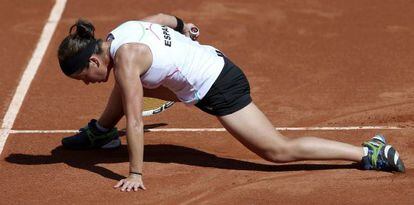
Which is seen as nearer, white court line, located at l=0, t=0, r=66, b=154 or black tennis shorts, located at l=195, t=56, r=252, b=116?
black tennis shorts, located at l=195, t=56, r=252, b=116

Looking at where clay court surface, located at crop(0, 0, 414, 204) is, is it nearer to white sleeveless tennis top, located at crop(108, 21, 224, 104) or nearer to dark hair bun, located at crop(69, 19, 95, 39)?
white sleeveless tennis top, located at crop(108, 21, 224, 104)

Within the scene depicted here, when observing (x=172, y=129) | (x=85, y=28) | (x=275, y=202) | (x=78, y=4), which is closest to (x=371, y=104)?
(x=172, y=129)

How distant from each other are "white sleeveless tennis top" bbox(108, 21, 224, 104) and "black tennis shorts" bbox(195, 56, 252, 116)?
0.05 meters

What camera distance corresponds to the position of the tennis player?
7.08 meters

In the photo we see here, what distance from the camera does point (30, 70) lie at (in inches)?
424

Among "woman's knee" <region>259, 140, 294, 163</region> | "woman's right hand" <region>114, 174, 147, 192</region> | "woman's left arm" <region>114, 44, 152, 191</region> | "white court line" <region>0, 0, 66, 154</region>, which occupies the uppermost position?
"white court line" <region>0, 0, 66, 154</region>

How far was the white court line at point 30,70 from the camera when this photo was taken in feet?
29.5

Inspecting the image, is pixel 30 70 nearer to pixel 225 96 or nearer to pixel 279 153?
pixel 225 96

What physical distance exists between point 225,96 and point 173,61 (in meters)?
0.52

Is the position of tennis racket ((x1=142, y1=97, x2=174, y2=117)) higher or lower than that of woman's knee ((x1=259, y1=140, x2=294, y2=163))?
higher

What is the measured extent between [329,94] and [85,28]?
11.1ft

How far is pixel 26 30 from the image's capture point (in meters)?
12.2

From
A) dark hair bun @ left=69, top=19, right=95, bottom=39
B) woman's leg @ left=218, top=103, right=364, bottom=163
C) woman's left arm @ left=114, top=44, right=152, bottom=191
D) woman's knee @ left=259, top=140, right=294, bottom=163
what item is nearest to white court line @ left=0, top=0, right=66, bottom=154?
dark hair bun @ left=69, top=19, right=95, bottom=39

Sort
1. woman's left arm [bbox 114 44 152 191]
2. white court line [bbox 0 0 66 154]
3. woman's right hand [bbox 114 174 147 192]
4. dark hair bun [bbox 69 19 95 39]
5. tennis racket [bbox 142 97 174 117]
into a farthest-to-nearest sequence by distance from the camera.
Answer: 1. white court line [bbox 0 0 66 154]
2. tennis racket [bbox 142 97 174 117]
3. dark hair bun [bbox 69 19 95 39]
4. woman's right hand [bbox 114 174 147 192]
5. woman's left arm [bbox 114 44 152 191]
